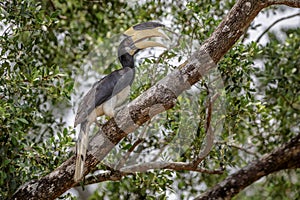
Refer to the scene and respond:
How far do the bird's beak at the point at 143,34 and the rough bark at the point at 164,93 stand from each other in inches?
16.6

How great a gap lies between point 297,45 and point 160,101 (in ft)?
5.68

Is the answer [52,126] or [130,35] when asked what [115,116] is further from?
[52,126]

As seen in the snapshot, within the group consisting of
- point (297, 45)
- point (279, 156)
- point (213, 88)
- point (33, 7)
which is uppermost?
point (33, 7)

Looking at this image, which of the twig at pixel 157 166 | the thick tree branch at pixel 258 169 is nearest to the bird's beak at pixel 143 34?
the twig at pixel 157 166

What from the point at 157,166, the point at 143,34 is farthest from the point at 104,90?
the point at 157,166

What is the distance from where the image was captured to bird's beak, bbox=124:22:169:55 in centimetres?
312

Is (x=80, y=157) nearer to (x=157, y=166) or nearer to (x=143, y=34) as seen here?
(x=157, y=166)

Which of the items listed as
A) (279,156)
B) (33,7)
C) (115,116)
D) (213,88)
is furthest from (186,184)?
(33,7)

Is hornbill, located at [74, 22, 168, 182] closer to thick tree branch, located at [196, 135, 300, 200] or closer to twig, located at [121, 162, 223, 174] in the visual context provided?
twig, located at [121, 162, 223, 174]

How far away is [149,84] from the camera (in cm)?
338

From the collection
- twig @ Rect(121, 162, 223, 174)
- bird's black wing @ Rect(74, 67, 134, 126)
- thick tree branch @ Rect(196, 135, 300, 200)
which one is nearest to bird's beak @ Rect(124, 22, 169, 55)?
bird's black wing @ Rect(74, 67, 134, 126)

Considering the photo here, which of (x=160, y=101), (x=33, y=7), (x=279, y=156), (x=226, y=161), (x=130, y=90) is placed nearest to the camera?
(x=160, y=101)

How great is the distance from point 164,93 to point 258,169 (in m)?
1.42

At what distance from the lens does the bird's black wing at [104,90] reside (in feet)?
9.78
